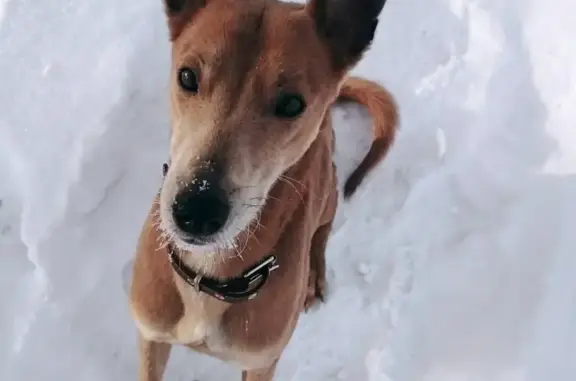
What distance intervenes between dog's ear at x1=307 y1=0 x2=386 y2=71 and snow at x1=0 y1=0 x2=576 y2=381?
5.01 ft

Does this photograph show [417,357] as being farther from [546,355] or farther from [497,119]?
[497,119]

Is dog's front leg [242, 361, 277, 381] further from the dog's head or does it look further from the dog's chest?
the dog's head

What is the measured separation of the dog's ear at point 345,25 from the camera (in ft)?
7.75

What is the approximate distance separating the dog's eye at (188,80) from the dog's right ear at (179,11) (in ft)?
0.81

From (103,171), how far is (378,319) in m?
1.51

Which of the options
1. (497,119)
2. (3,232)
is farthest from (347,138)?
(3,232)

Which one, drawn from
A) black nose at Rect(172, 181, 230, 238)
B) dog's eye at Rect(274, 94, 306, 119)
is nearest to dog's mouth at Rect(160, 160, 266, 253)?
black nose at Rect(172, 181, 230, 238)

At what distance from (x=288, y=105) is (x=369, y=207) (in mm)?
1735

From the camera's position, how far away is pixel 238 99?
2.15 metres

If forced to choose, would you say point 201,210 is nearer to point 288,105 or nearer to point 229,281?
point 288,105

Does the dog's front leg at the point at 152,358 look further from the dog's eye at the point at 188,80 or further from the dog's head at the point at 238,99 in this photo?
the dog's eye at the point at 188,80

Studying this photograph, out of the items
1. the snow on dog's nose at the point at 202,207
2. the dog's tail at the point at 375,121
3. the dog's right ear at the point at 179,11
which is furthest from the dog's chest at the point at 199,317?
the dog's tail at the point at 375,121

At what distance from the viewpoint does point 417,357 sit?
3.54m

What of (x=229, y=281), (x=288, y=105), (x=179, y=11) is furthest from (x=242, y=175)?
(x=179, y=11)
